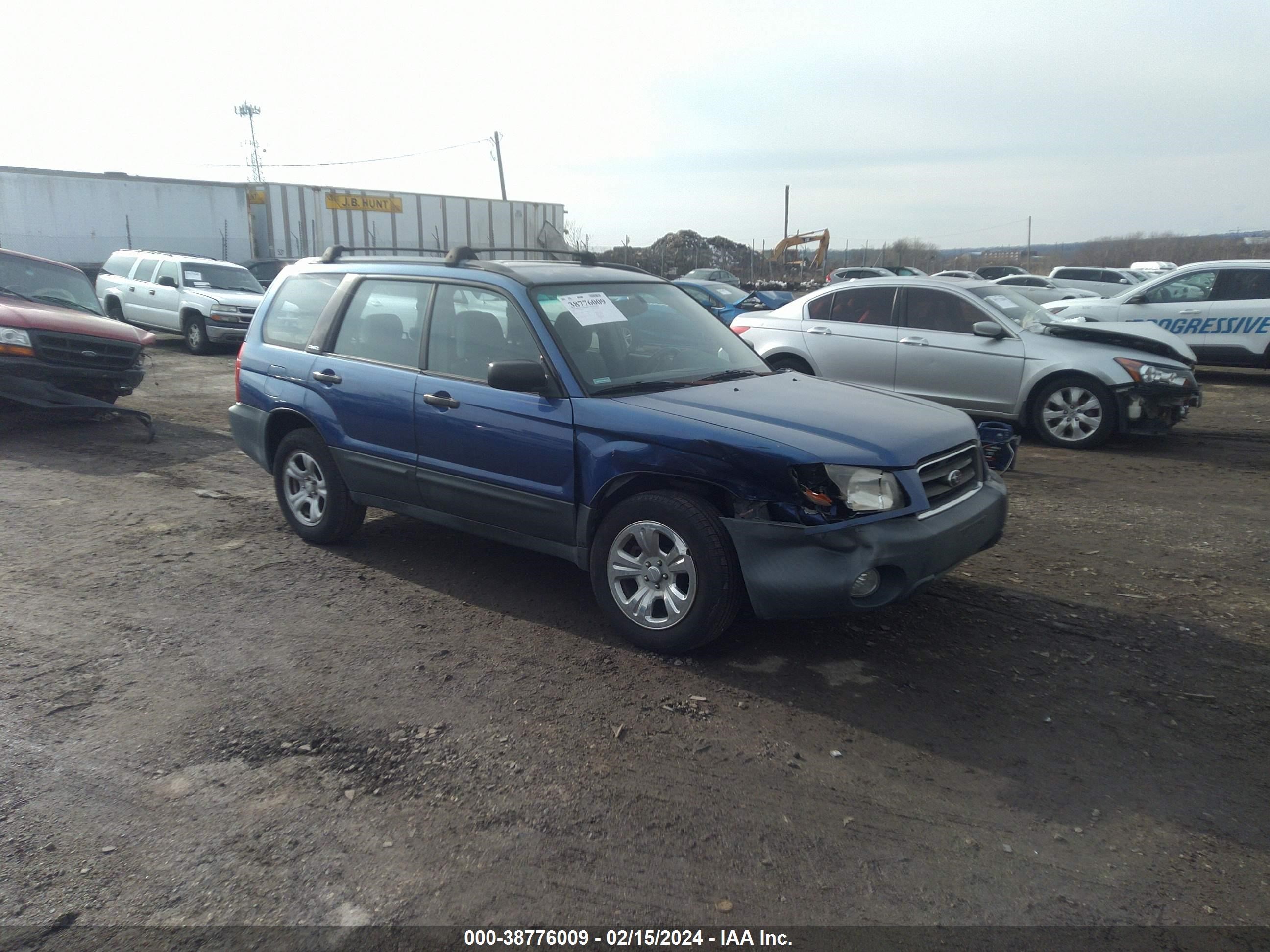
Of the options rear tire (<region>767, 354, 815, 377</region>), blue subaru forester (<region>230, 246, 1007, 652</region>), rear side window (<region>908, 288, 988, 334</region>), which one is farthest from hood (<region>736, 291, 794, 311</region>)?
blue subaru forester (<region>230, 246, 1007, 652</region>)

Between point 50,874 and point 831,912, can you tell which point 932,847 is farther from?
point 50,874

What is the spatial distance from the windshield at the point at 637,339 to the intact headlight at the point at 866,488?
3.73 ft

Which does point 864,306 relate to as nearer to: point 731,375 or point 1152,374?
point 1152,374

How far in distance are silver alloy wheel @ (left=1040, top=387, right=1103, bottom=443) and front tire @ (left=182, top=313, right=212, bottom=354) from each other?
14.1m

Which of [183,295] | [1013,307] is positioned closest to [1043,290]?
[1013,307]

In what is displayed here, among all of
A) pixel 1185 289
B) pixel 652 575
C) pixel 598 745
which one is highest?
pixel 1185 289

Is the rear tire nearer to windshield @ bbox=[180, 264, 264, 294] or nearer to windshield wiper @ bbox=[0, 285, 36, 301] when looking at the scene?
windshield wiper @ bbox=[0, 285, 36, 301]

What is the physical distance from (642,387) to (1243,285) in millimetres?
12897

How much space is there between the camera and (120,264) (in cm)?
1847

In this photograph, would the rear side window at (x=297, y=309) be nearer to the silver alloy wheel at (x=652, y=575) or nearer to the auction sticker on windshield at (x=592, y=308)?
the auction sticker on windshield at (x=592, y=308)

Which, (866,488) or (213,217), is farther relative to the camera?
(213,217)

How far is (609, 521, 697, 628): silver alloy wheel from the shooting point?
413cm

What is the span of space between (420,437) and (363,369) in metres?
0.64

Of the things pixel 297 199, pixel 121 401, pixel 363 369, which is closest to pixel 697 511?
pixel 363 369
